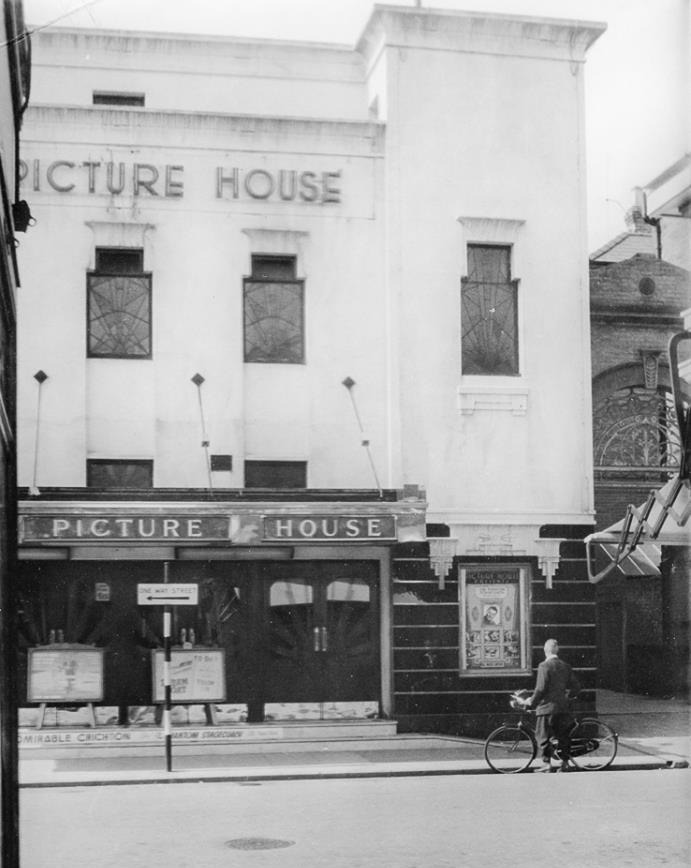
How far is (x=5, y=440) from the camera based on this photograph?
7.89 m

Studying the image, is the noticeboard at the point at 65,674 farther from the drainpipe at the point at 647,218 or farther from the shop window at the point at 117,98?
the drainpipe at the point at 647,218

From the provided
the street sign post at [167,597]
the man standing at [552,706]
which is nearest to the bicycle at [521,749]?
the man standing at [552,706]

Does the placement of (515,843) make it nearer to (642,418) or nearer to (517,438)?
(517,438)

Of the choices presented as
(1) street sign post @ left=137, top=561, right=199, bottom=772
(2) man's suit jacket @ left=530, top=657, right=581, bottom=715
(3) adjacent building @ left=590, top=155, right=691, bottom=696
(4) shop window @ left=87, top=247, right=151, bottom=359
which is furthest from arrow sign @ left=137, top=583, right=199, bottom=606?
(3) adjacent building @ left=590, top=155, right=691, bottom=696

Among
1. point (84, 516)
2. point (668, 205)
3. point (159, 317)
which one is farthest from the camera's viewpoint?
point (668, 205)

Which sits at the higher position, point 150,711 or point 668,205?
point 668,205

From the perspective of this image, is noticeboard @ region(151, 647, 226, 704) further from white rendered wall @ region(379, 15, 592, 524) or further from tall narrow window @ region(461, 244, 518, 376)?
tall narrow window @ region(461, 244, 518, 376)

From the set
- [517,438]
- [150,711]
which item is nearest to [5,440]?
[150,711]

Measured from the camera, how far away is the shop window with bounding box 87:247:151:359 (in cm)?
2170

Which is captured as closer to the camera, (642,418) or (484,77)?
(484,77)

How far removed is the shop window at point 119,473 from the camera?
2148cm

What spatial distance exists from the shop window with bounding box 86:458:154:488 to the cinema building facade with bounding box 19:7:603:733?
47 millimetres

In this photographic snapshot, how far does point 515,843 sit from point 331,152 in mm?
13051

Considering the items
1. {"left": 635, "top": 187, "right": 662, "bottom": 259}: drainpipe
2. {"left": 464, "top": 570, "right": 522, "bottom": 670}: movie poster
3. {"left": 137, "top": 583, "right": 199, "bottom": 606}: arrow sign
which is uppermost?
{"left": 635, "top": 187, "right": 662, "bottom": 259}: drainpipe
